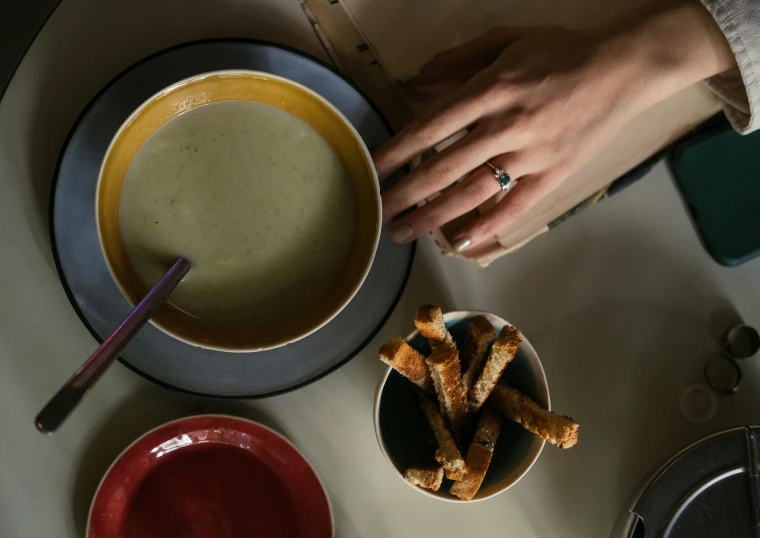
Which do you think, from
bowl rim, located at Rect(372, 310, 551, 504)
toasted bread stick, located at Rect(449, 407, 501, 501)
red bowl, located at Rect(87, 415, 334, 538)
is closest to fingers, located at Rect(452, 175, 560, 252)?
bowl rim, located at Rect(372, 310, 551, 504)

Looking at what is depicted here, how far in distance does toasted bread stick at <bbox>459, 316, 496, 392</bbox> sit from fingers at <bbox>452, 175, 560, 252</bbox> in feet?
0.36

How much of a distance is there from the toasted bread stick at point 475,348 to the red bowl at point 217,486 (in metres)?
0.21

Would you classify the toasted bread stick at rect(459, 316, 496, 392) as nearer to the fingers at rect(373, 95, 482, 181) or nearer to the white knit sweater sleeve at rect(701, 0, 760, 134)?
the fingers at rect(373, 95, 482, 181)

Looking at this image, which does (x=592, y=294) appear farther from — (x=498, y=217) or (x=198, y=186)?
(x=198, y=186)

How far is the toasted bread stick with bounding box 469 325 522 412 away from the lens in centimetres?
62

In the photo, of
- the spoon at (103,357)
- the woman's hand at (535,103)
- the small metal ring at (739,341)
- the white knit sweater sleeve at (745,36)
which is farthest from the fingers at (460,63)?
the small metal ring at (739,341)

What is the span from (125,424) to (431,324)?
382mm

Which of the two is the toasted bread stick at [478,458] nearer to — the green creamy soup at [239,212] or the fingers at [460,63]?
the green creamy soup at [239,212]

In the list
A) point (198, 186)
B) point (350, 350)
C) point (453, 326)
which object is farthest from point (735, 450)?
point (198, 186)

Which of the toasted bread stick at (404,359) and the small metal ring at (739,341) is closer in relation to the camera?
the toasted bread stick at (404,359)

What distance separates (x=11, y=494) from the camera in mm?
680

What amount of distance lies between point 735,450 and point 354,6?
670 millimetres

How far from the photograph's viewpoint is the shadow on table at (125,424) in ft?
2.28

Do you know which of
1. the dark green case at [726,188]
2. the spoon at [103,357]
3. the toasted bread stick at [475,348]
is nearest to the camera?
the spoon at [103,357]
